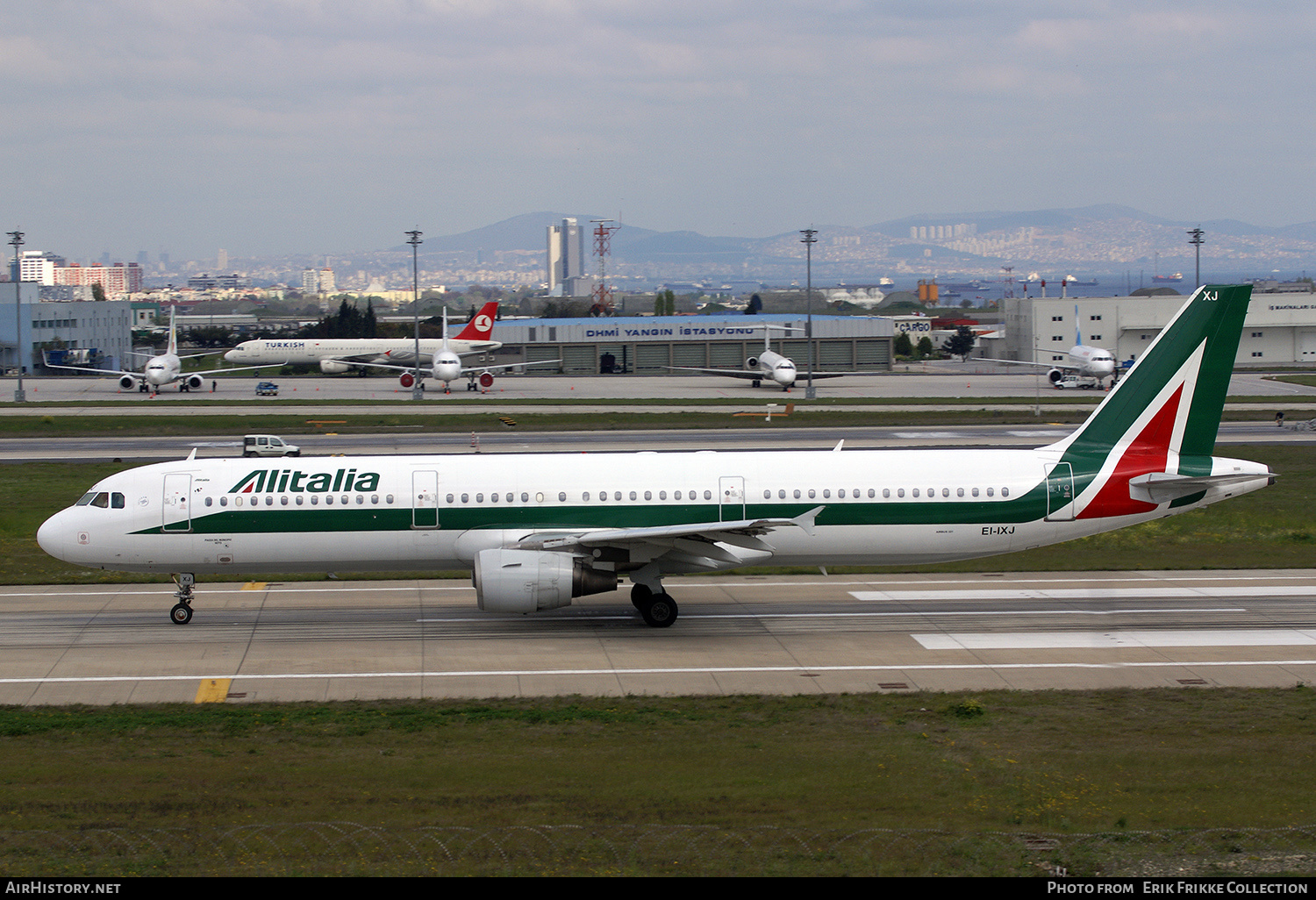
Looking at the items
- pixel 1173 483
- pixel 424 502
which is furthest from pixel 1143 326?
pixel 424 502

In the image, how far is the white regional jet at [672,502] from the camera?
2644cm

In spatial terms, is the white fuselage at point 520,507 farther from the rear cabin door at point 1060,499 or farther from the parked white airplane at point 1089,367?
the parked white airplane at point 1089,367

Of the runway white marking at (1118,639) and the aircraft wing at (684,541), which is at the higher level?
the aircraft wing at (684,541)

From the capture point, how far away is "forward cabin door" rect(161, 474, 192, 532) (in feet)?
86.7

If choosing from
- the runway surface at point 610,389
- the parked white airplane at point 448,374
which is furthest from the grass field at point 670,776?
the parked white airplane at point 448,374

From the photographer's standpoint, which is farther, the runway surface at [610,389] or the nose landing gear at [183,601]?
the runway surface at [610,389]

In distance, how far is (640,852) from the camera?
13.5 metres

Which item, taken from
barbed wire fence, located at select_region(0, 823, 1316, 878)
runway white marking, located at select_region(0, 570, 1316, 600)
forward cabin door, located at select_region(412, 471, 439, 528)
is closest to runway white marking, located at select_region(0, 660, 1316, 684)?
forward cabin door, located at select_region(412, 471, 439, 528)

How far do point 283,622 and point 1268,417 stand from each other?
6282 centimetres

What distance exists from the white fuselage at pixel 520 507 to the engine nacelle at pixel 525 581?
5.09 feet

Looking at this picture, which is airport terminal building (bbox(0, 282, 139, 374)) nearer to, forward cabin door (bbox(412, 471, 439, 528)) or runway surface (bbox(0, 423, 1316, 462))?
runway surface (bbox(0, 423, 1316, 462))

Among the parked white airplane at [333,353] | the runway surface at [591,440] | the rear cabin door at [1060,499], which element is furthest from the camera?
the parked white airplane at [333,353]

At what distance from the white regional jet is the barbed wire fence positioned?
11496 mm

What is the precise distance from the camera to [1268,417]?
69.9m
